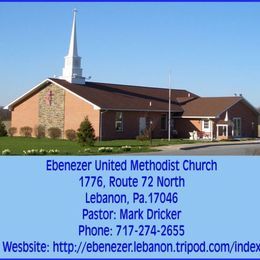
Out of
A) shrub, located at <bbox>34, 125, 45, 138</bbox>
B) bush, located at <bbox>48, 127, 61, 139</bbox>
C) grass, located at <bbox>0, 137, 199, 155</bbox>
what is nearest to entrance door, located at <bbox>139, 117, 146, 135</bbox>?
grass, located at <bbox>0, 137, 199, 155</bbox>

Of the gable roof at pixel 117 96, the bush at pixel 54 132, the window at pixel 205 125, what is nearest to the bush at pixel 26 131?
the gable roof at pixel 117 96

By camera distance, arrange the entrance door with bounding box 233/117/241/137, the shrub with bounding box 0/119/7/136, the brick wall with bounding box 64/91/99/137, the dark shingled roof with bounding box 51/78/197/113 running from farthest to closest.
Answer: the entrance door with bounding box 233/117/241/137, the shrub with bounding box 0/119/7/136, the dark shingled roof with bounding box 51/78/197/113, the brick wall with bounding box 64/91/99/137

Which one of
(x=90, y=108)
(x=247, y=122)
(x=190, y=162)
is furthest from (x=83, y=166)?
(x=247, y=122)

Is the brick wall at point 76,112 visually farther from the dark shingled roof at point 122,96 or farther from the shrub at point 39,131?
the shrub at point 39,131

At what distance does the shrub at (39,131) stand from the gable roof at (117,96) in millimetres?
3279

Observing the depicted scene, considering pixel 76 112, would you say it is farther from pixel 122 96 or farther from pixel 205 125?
pixel 205 125

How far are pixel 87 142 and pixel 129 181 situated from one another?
2306 cm

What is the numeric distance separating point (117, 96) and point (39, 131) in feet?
22.2

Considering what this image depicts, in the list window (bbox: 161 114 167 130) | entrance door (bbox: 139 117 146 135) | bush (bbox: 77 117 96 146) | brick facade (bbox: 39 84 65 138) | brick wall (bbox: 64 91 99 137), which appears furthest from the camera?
window (bbox: 161 114 167 130)

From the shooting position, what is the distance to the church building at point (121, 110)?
36.0 m

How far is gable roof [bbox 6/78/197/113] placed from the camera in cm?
3612

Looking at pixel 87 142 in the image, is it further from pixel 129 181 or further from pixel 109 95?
pixel 129 181

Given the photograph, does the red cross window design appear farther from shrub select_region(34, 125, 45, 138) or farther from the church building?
shrub select_region(34, 125, 45, 138)

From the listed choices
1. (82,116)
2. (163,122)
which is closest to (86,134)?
(82,116)
